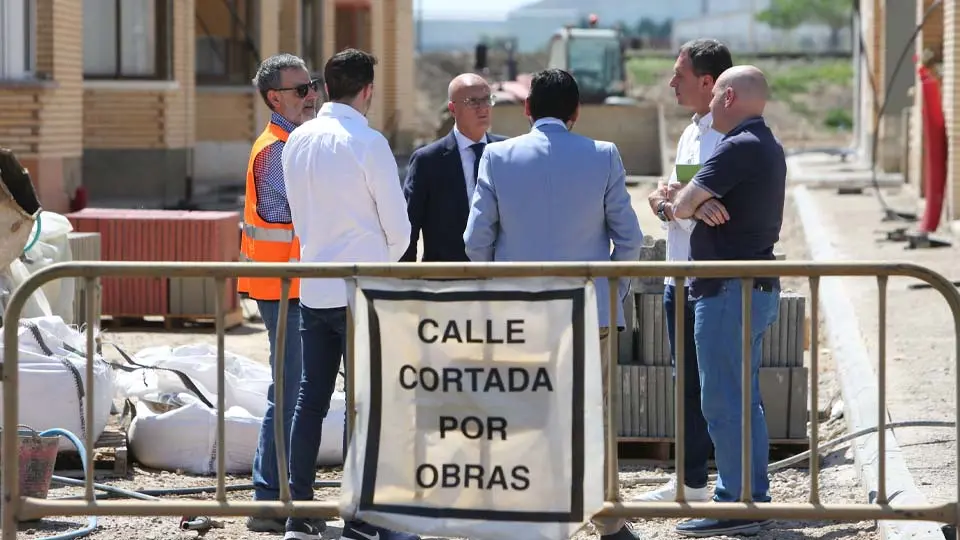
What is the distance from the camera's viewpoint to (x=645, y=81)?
7681 cm

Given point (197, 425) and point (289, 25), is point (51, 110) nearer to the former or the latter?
point (197, 425)

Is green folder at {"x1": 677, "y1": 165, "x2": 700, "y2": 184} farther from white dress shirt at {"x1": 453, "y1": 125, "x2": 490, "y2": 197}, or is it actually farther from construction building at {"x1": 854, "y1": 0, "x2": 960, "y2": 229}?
construction building at {"x1": 854, "y1": 0, "x2": 960, "y2": 229}

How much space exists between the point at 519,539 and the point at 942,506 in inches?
54.1

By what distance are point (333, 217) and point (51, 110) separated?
12427 millimetres

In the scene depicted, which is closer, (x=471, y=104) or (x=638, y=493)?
(x=471, y=104)

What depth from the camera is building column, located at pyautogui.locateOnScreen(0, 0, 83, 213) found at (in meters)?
17.0

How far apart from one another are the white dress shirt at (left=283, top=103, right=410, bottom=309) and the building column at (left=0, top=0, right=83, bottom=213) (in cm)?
1157

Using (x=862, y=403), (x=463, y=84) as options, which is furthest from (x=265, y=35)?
(x=463, y=84)

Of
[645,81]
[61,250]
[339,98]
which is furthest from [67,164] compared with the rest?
[645,81]

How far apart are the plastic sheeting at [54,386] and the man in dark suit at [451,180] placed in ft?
5.43

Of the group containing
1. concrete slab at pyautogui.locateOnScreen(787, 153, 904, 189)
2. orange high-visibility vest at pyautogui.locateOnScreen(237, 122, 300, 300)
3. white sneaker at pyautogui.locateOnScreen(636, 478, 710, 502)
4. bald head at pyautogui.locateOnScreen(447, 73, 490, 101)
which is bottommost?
white sneaker at pyautogui.locateOnScreen(636, 478, 710, 502)

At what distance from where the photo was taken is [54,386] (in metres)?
7.20

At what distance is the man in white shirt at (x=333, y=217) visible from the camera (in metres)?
5.85

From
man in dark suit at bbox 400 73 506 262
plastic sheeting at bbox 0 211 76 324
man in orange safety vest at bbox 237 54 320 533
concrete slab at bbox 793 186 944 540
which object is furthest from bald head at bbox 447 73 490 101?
plastic sheeting at bbox 0 211 76 324
